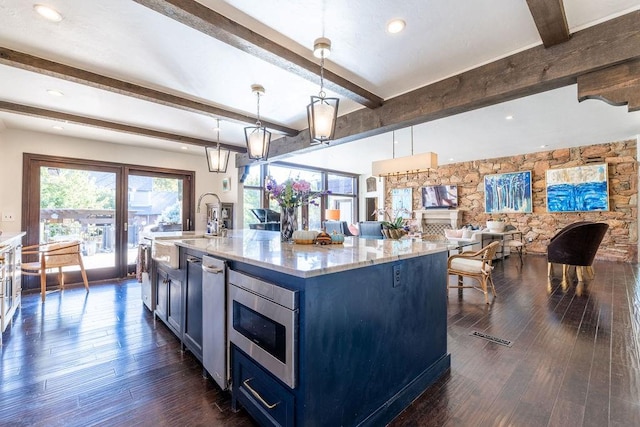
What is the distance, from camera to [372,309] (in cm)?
154

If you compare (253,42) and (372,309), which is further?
(253,42)

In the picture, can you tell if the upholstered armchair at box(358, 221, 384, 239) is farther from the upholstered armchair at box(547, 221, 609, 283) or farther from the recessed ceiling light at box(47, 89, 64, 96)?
the recessed ceiling light at box(47, 89, 64, 96)

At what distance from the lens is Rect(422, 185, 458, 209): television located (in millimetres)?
8789

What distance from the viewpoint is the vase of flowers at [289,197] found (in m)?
2.34

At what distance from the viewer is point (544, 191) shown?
727 centimetres

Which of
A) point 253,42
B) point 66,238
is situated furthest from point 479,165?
point 66,238

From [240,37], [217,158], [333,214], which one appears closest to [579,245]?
[240,37]

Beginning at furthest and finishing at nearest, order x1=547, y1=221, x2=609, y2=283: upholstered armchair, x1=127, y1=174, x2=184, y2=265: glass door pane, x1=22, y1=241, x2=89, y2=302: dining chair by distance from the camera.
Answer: x1=127, y1=174, x2=184, y2=265: glass door pane < x1=547, y1=221, x2=609, y2=283: upholstered armchair < x1=22, y1=241, x2=89, y2=302: dining chair

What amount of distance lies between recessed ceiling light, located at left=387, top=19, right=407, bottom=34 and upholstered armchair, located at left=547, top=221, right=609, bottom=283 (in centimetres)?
425

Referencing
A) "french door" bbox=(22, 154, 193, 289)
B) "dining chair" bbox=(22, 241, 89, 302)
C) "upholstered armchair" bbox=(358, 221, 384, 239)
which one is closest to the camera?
"dining chair" bbox=(22, 241, 89, 302)

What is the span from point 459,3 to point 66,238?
6286 mm

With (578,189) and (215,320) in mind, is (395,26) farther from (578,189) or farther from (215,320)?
(578,189)

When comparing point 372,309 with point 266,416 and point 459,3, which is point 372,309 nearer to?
point 266,416

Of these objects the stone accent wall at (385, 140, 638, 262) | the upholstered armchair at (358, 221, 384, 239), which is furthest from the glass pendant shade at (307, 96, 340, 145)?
the stone accent wall at (385, 140, 638, 262)
